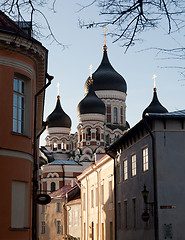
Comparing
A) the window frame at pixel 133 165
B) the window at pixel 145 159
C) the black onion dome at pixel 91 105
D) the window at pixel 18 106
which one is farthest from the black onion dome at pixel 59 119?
the window at pixel 18 106

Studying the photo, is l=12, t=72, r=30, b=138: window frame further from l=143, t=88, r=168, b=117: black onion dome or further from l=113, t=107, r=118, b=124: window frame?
l=113, t=107, r=118, b=124: window frame

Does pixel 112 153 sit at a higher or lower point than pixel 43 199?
higher

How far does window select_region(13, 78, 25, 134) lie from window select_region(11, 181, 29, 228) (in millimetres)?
1634

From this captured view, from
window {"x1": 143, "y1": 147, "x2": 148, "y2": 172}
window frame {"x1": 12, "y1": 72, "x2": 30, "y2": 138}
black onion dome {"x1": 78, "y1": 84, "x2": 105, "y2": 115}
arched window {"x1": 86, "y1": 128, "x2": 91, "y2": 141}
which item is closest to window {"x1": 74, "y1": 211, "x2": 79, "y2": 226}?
window {"x1": 143, "y1": 147, "x2": 148, "y2": 172}

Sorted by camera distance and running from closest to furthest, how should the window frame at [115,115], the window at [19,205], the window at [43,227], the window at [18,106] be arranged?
the window at [19,205] → the window at [18,106] → the window at [43,227] → the window frame at [115,115]

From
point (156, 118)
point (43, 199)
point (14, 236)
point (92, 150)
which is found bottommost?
point (14, 236)

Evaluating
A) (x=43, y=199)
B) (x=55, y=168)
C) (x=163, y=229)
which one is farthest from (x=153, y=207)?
(x=55, y=168)

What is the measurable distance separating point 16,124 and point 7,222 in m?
2.91

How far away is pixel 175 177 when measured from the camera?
2141 cm

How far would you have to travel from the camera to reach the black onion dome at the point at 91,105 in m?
77.4

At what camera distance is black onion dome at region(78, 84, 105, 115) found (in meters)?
77.4

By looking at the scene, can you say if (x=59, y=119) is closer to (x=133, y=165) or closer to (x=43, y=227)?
(x=43, y=227)

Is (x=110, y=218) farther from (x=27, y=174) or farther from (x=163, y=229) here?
(x=27, y=174)

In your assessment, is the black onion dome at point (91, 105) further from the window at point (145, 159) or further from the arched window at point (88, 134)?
the window at point (145, 159)
